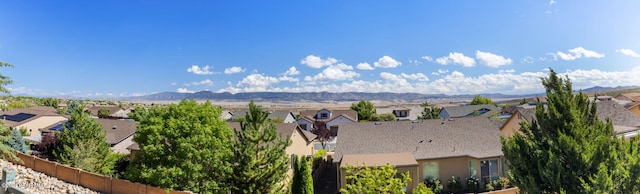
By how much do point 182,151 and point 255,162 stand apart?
375cm

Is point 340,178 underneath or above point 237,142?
underneath

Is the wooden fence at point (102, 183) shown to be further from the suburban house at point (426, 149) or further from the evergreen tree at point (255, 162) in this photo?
the suburban house at point (426, 149)

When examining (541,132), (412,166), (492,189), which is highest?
(541,132)

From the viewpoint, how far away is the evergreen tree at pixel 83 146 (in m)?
24.2

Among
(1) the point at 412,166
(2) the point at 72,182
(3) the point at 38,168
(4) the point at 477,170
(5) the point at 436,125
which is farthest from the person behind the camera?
(5) the point at 436,125

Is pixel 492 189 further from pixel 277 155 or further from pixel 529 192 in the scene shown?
pixel 277 155

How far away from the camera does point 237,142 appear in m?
19.9

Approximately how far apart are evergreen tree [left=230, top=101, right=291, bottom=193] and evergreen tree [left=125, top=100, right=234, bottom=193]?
62 centimetres

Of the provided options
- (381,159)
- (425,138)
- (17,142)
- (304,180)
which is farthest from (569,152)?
(17,142)

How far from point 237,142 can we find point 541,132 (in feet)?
47.6

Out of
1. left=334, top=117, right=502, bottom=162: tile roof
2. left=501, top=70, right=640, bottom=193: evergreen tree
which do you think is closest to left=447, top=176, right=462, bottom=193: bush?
left=334, top=117, right=502, bottom=162: tile roof

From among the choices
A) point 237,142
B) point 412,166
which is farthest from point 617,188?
point 237,142

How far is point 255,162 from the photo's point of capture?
19.4 metres

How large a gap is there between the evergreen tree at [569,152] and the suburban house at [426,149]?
9.42 meters
